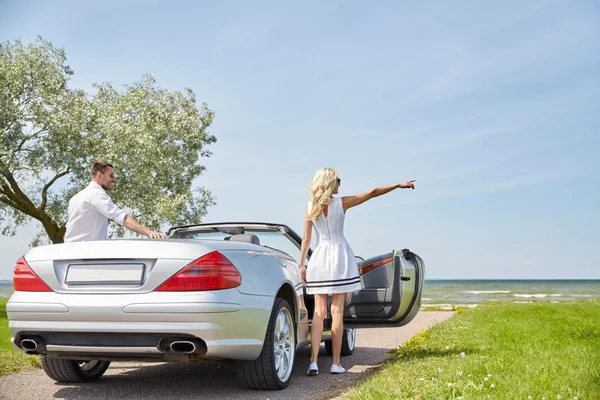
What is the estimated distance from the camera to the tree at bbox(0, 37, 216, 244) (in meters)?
22.3

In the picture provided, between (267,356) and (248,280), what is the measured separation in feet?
2.26

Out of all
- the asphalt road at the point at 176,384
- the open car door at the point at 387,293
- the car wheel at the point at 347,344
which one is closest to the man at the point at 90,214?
the asphalt road at the point at 176,384

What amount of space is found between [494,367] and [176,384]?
2857mm

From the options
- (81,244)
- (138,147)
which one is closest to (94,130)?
(138,147)

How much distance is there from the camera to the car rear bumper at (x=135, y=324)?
492 centimetres

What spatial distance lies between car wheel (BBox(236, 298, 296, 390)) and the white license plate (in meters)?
1.18

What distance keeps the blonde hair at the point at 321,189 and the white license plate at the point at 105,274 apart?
83.4 inches

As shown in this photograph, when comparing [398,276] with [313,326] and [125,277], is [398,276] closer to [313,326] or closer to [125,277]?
[313,326]

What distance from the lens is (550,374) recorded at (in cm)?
561

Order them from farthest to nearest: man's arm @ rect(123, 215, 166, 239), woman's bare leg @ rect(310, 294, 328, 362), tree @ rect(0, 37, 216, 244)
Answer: tree @ rect(0, 37, 216, 244)
woman's bare leg @ rect(310, 294, 328, 362)
man's arm @ rect(123, 215, 166, 239)

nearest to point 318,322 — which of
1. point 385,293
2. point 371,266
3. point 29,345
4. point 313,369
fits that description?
point 313,369

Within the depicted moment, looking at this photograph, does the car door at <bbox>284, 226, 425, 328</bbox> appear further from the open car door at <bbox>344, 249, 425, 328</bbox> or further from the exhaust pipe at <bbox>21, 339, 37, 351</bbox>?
the exhaust pipe at <bbox>21, 339, 37, 351</bbox>

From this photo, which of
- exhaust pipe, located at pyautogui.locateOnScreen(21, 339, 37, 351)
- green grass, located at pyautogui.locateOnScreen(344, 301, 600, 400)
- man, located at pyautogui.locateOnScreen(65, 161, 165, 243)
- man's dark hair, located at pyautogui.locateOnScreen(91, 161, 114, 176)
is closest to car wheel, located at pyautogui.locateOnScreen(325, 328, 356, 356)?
green grass, located at pyautogui.locateOnScreen(344, 301, 600, 400)

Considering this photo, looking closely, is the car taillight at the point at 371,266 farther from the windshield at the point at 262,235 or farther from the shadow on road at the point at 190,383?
the shadow on road at the point at 190,383
